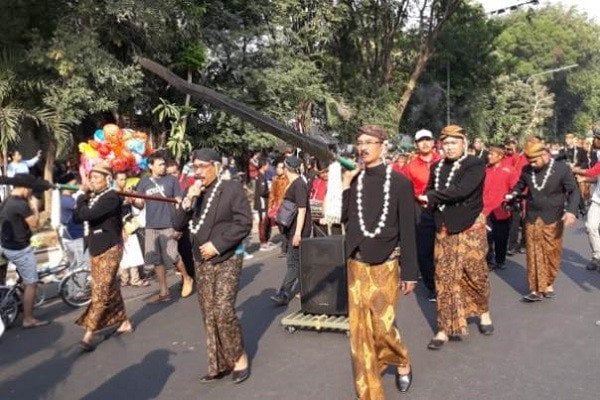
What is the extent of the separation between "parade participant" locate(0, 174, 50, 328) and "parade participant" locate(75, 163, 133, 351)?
4.10 feet

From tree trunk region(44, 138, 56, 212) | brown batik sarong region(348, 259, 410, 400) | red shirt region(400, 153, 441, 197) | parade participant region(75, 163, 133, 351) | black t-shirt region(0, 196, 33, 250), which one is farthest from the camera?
tree trunk region(44, 138, 56, 212)

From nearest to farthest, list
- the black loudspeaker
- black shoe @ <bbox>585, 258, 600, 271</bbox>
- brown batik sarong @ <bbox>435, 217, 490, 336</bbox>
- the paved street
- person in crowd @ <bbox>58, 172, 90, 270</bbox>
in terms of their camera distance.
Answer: the paved street
brown batik sarong @ <bbox>435, 217, 490, 336</bbox>
the black loudspeaker
person in crowd @ <bbox>58, 172, 90, 270</bbox>
black shoe @ <bbox>585, 258, 600, 271</bbox>

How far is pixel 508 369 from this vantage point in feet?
17.3

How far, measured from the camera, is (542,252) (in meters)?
7.37

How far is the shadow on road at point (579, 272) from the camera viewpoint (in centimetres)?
834

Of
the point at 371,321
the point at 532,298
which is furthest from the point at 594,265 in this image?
the point at 371,321

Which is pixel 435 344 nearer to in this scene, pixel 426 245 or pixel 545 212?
pixel 426 245

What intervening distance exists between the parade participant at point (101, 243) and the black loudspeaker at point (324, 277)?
196 cm

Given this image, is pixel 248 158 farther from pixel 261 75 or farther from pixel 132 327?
pixel 132 327

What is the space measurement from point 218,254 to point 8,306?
370 centimetres

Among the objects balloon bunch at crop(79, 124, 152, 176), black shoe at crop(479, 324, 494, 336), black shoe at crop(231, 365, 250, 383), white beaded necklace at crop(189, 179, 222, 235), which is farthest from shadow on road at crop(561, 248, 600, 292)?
balloon bunch at crop(79, 124, 152, 176)

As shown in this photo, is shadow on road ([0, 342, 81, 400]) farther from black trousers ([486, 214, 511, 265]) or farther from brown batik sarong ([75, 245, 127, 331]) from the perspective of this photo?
black trousers ([486, 214, 511, 265])

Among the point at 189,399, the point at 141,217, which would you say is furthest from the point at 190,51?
the point at 189,399

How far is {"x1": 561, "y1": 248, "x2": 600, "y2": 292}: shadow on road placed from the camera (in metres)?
8.34
